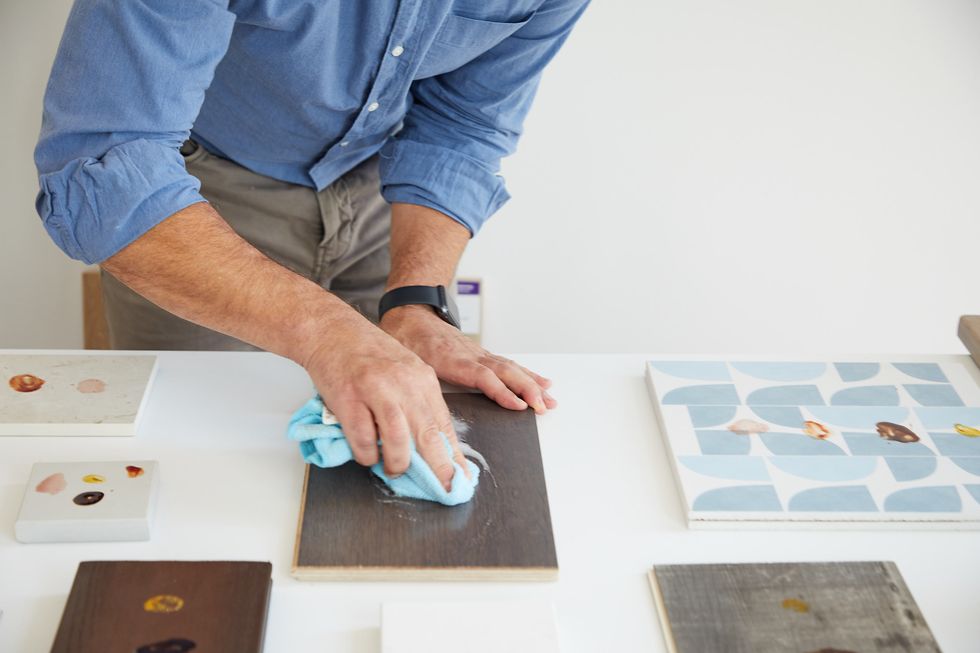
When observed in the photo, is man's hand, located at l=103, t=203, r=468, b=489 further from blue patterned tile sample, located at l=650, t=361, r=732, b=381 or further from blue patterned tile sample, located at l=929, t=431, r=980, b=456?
blue patterned tile sample, located at l=929, t=431, r=980, b=456

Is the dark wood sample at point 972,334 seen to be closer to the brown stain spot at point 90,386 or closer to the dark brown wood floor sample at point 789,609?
the dark brown wood floor sample at point 789,609

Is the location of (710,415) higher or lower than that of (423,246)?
lower

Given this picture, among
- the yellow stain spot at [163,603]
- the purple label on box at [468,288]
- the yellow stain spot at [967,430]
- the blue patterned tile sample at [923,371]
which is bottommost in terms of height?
the yellow stain spot at [163,603]

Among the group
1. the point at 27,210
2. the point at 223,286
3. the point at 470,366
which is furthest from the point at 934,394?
the point at 27,210

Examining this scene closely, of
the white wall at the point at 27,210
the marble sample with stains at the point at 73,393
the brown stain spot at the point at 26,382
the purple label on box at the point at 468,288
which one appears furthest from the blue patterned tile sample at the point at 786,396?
the white wall at the point at 27,210

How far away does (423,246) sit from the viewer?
1.45m

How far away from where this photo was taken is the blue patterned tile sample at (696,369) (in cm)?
123

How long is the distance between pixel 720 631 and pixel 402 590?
0.97 ft

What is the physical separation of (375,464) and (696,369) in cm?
45

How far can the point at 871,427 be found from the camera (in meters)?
1.15

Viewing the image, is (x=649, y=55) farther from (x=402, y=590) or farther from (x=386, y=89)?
(x=402, y=590)

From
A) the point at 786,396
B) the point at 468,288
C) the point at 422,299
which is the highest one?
the point at 468,288

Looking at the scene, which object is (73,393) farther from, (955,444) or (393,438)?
(955,444)

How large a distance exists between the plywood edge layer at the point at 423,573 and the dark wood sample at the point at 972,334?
0.68 metres
